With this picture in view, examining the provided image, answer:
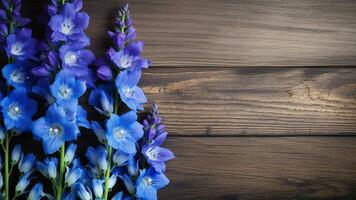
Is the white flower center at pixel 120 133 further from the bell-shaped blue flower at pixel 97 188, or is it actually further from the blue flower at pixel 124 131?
the bell-shaped blue flower at pixel 97 188

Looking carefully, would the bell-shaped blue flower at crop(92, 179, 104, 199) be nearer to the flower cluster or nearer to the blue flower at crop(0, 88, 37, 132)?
the flower cluster

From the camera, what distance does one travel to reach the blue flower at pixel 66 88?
2.95 feet

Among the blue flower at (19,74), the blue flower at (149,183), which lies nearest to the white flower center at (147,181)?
the blue flower at (149,183)

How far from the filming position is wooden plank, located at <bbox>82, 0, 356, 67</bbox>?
3.30 feet

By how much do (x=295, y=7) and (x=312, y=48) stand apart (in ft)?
0.35

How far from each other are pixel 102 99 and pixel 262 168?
422mm

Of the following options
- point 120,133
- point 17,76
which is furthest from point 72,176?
point 17,76

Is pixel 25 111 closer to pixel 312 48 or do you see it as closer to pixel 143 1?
pixel 143 1

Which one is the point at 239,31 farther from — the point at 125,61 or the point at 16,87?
the point at 16,87

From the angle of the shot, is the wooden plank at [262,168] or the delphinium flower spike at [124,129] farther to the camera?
the wooden plank at [262,168]

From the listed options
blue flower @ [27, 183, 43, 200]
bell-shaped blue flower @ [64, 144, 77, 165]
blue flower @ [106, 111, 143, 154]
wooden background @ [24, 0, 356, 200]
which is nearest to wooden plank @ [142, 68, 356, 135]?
wooden background @ [24, 0, 356, 200]

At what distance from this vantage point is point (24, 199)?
3.31ft

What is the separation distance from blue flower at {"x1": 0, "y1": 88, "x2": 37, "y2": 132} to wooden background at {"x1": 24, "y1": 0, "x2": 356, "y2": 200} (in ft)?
0.87

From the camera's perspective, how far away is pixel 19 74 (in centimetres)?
Result: 93
